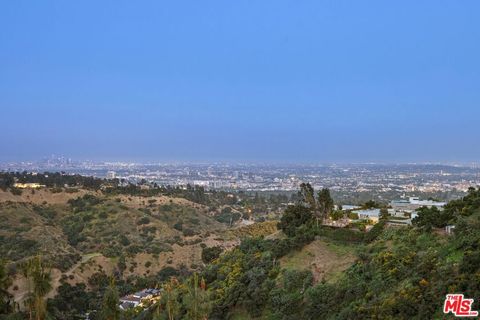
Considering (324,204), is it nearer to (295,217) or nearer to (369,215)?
(295,217)

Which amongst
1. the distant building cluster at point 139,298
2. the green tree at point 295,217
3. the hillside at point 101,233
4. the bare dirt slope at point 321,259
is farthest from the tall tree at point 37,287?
the hillside at point 101,233

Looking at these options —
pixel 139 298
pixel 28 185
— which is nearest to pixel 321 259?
pixel 139 298

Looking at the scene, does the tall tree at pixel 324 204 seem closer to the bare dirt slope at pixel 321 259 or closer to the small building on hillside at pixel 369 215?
the small building on hillside at pixel 369 215

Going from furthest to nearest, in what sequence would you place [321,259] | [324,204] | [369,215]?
[369,215] < [324,204] < [321,259]

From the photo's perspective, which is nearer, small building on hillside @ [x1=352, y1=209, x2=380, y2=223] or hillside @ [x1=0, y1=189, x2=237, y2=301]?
small building on hillside @ [x1=352, y1=209, x2=380, y2=223]

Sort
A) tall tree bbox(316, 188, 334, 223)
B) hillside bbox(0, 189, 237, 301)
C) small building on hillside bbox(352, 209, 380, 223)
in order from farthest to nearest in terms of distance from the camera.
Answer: hillside bbox(0, 189, 237, 301) → small building on hillside bbox(352, 209, 380, 223) → tall tree bbox(316, 188, 334, 223)

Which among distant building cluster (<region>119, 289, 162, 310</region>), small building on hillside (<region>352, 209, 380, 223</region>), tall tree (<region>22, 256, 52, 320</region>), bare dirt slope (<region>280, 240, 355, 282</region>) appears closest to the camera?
tall tree (<region>22, 256, 52, 320</region>)

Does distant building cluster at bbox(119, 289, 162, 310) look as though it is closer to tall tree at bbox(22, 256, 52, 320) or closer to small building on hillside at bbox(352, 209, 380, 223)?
tall tree at bbox(22, 256, 52, 320)

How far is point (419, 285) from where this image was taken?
17.3 m

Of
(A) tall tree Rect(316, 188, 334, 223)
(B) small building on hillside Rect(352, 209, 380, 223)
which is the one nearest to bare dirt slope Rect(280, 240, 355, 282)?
(A) tall tree Rect(316, 188, 334, 223)

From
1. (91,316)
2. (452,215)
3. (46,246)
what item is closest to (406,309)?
(452,215)

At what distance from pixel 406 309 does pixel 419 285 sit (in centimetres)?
157

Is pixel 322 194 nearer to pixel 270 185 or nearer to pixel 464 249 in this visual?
pixel 464 249

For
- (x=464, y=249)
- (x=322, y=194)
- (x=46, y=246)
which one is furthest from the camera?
(x=46, y=246)
